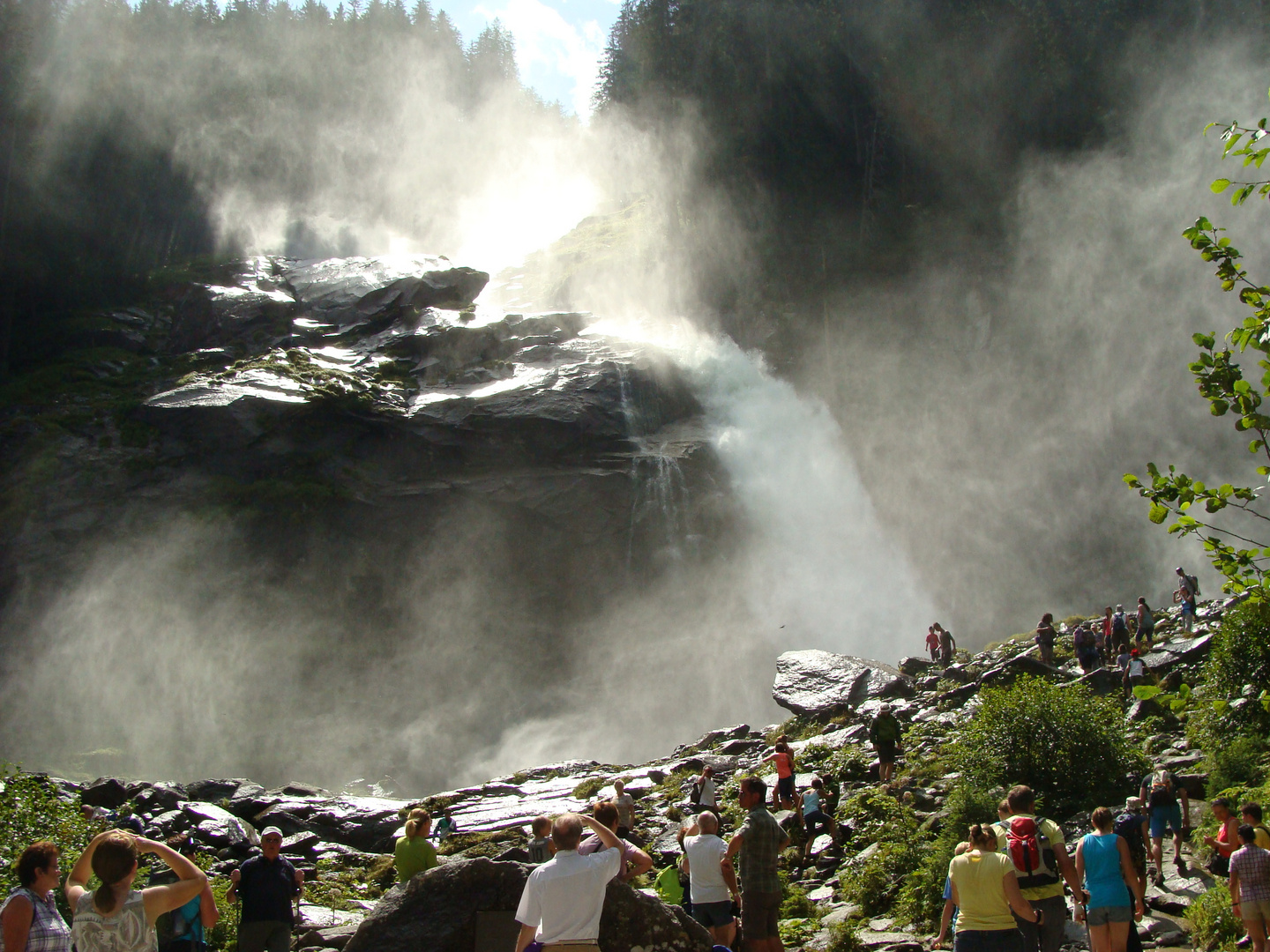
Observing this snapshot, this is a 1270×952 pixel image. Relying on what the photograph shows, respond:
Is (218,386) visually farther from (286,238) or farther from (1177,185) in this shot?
(1177,185)

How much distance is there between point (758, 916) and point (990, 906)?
1.51 metres

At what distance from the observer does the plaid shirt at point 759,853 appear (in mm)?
5766

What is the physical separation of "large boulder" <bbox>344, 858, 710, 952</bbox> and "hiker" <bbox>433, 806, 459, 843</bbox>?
27.1ft

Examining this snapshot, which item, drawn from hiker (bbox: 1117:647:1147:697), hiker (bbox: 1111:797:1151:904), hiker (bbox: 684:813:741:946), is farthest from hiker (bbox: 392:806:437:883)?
hiker (bbox: 1117:647:1147:697)

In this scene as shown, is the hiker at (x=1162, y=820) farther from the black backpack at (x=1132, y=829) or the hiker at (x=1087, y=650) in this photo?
the hiker at (x=1087, y=650)

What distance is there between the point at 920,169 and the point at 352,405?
2511 centimetres

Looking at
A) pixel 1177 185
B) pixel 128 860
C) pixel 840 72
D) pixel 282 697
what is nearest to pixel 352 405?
pixel 282 697

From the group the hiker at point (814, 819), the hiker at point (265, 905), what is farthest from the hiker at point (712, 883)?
the hiker at point (814, 819)

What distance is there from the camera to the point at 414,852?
7051mm

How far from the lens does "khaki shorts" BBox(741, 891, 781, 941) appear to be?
5707 millimetres

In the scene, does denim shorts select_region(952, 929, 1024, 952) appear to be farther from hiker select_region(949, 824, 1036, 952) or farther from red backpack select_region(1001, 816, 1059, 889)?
red backpack select_region(1001, 816, 1059, 889)

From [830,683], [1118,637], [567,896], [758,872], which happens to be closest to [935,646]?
[830,683]

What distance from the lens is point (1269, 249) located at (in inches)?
1145

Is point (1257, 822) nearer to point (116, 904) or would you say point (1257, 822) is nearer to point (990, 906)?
point (990, 906)
